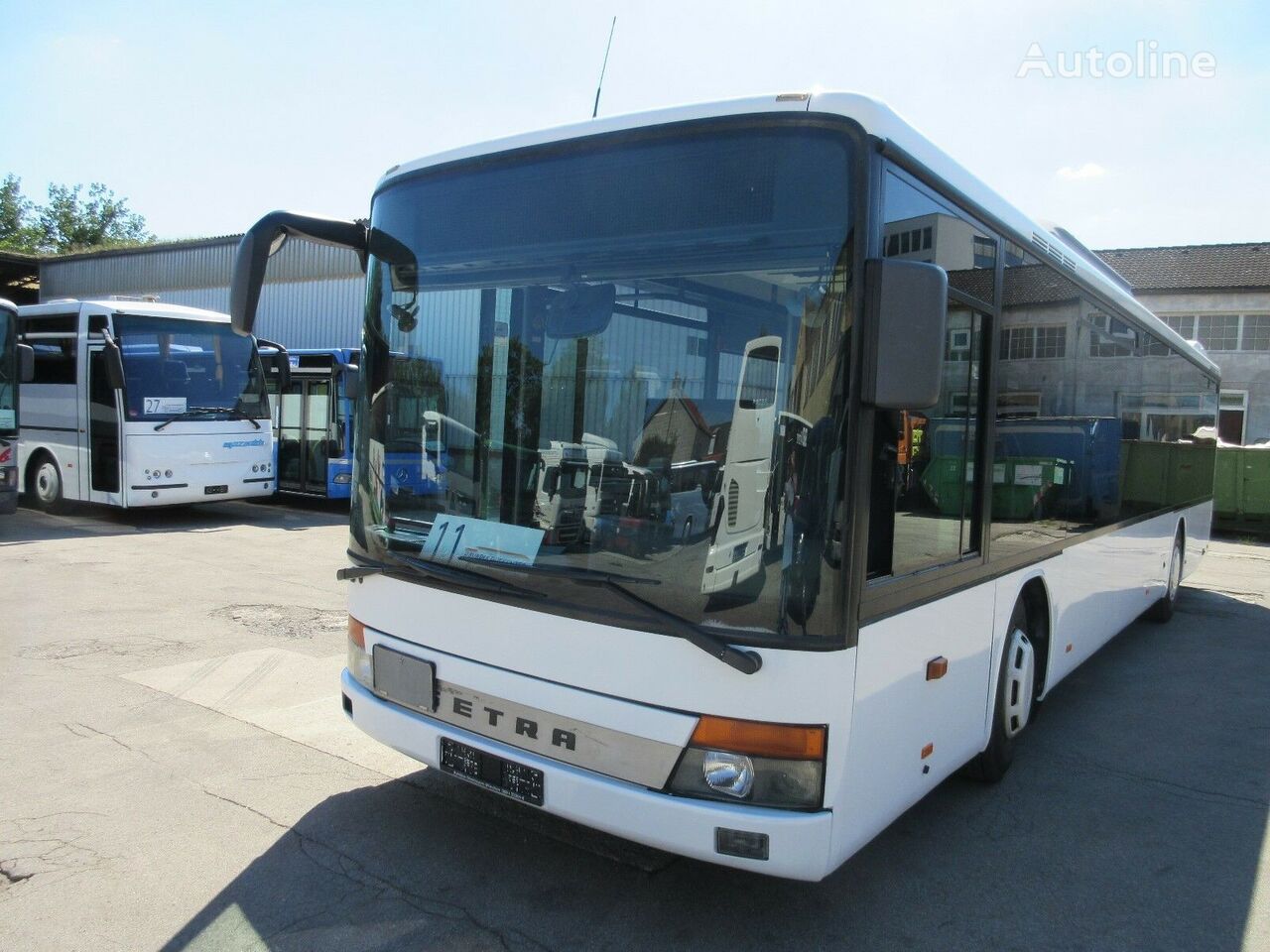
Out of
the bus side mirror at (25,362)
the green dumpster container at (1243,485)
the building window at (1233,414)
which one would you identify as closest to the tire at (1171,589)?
the green dumpster container at (1243,485)

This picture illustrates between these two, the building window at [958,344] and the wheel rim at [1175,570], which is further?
the wheel rim at [1175,570]

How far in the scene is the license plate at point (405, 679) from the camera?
3.55m

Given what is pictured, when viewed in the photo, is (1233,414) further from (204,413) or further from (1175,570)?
(204,413)

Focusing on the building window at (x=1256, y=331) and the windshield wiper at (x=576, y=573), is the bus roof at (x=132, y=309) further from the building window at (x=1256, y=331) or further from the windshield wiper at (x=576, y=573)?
the building window at (x=1256, y=331)

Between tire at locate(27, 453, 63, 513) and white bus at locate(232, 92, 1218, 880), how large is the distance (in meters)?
12.6

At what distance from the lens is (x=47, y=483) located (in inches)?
570

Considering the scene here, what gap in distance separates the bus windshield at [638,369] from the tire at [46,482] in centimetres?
1291

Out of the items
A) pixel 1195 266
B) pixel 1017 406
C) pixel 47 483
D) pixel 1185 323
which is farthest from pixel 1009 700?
pixel 1195 266

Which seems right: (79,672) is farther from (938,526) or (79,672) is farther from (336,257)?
(336,257)

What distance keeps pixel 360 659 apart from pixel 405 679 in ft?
1.20

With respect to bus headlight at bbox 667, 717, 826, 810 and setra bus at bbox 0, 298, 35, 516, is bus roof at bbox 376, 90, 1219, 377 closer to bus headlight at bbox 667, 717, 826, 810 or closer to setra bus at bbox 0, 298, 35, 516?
bus headlight at bbox 667, 717, 826, 810

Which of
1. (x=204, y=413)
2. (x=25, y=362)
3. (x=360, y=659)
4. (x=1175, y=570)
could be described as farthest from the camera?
(x=204, y=413)

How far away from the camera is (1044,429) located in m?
4.80

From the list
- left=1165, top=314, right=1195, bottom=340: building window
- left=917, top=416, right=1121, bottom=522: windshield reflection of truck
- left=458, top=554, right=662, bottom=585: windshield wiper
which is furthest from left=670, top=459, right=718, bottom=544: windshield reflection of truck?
left=1165, top=314, right=1195, bottom=340: building window
